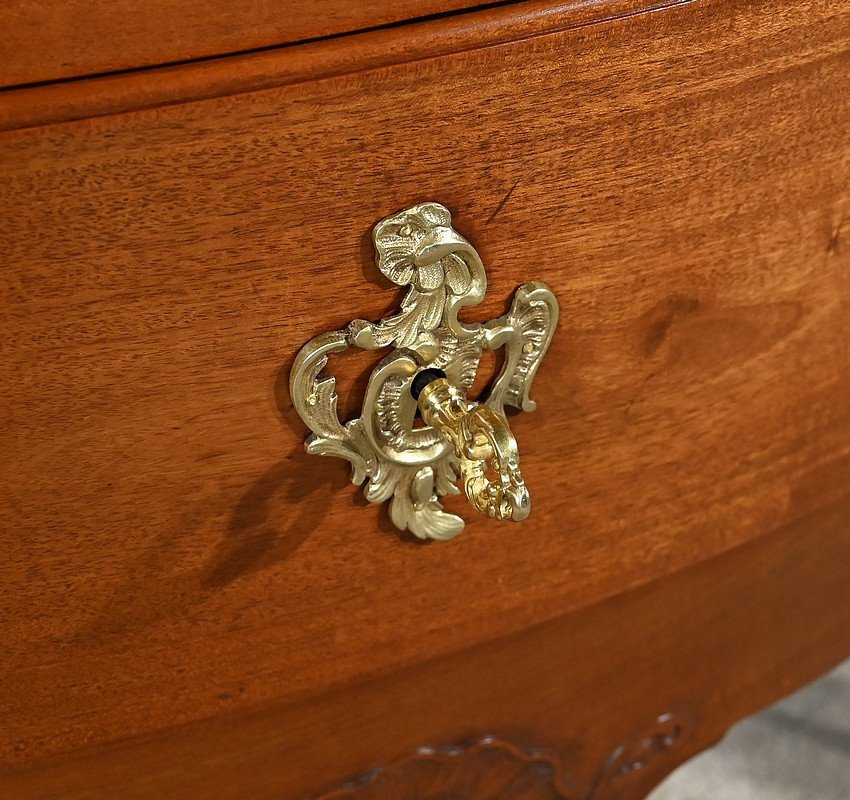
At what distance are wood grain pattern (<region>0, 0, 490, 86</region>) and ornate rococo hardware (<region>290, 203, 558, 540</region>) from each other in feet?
0.20

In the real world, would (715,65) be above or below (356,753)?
above

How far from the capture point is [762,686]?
54 cm

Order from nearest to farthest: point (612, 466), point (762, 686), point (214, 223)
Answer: point (214, 223)
point (612, 466)
point (762, 686)

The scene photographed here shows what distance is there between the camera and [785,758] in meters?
0.85

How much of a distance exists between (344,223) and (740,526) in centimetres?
25

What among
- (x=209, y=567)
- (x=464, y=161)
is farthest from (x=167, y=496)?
(x=464, y=161)

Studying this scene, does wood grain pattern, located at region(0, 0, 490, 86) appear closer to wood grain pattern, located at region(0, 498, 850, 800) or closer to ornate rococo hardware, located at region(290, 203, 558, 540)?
ornate rococo hardware, located at region(290, 203, 558, 540)

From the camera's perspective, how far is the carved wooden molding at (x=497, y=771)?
1.49 feet

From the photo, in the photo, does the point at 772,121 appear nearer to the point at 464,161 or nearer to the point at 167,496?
the point at 464,161

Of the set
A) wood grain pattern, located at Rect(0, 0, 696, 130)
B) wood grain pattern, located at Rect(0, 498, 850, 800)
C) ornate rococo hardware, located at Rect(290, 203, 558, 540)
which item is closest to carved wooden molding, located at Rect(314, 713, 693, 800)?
wood grain pattern, located at Rect(0, 498, 850, 800)

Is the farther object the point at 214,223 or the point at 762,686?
the point at 762,686

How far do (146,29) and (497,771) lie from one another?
362mm

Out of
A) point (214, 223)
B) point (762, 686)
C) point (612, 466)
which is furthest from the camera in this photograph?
point (762, 686)

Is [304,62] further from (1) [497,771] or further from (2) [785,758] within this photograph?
(2) [785,758]
